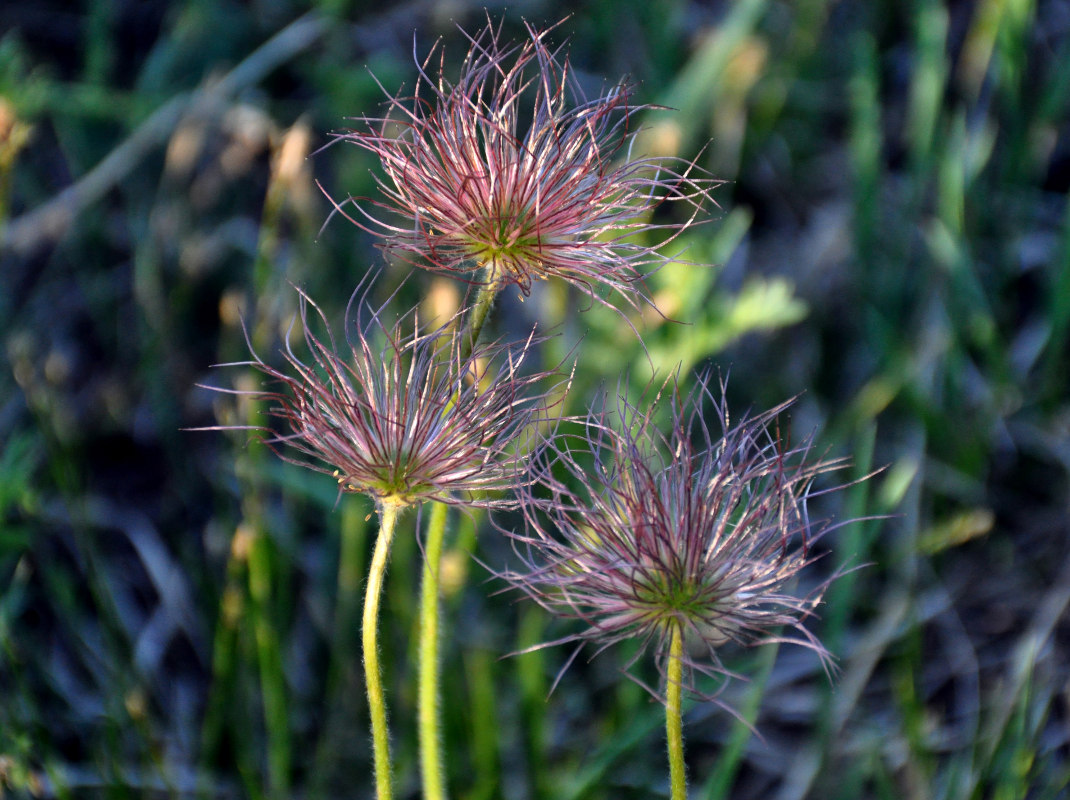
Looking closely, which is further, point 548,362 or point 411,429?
Answer: point 548,362

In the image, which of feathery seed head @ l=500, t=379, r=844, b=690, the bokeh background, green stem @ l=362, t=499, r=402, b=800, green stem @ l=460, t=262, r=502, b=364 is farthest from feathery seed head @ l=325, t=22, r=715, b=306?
the bokeh background

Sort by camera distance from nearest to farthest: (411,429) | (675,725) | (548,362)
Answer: (675,725) < (411,429) < (548,362)

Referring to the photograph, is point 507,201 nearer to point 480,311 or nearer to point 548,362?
point 480,311

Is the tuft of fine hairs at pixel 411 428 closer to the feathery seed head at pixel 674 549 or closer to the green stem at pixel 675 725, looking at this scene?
the feathery seed head at pixel 674 549

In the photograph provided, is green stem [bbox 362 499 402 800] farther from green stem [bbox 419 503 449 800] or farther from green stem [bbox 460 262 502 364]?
green stem [bbox 460 262 502 364]

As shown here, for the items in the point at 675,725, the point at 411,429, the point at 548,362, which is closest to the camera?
the point at 675,725

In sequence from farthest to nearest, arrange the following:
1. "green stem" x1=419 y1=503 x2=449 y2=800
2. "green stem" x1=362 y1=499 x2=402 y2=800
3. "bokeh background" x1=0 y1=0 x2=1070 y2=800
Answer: "bokeh background" x1=0 y1=0 x2=1070 y2=800
"green stem" x1=419 y1=503 x2=449 y2=800
"green stem" x1=362 y1=499 x2=402 y2=800

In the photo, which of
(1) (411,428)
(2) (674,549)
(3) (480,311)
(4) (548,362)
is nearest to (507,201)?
(3) (480,311)
